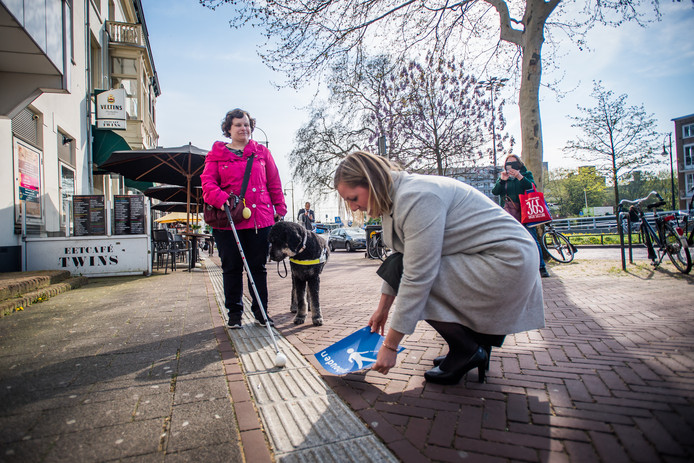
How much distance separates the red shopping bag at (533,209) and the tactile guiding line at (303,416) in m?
5.01

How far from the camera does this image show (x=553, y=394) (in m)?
2.05

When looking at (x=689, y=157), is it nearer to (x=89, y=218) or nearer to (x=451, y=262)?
(x=451, y=262)

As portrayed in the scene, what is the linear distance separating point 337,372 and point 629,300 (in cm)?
390

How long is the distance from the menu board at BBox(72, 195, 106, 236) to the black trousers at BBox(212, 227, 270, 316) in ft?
20.0

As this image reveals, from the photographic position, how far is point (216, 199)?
353cm

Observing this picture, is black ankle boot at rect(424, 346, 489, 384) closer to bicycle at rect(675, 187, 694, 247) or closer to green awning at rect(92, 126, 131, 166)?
bicycle at rect(675, 187, 694, 247)

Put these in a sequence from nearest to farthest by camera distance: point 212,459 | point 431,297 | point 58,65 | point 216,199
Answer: point 212,459, point 431,297, point 216,199, point 58,65

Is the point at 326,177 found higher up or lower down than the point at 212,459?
higher up

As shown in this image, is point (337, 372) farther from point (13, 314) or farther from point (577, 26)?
point (577, 26)

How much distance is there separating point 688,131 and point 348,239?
166ft

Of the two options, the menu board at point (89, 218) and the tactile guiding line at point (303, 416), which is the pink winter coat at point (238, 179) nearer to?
the tactile guiding line at point (303, 416)

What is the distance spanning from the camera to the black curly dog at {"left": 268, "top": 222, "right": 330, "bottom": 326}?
3.82 metres

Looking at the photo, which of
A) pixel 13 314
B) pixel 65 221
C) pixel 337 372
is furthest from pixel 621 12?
pixel 65 221

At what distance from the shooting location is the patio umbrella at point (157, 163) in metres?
8.55
